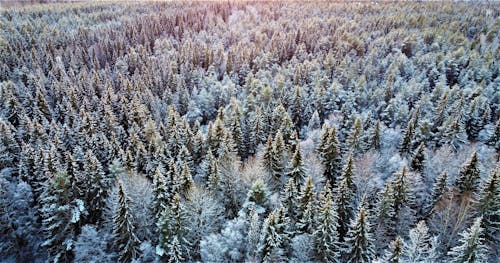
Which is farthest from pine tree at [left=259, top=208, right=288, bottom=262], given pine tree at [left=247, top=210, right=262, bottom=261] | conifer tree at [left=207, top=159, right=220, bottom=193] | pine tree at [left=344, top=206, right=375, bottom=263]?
conifer tree at [left=207, top=159, right=220, bottom=193]

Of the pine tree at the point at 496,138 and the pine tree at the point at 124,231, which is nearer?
the pine tree at the point at 124,231

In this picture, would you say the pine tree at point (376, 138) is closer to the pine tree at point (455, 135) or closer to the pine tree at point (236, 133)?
the pine tree at point (455, 135)

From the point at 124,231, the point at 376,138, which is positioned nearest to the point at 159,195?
the point at 124,231

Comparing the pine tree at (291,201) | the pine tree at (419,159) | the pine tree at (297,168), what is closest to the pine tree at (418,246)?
the pine tree at (291,201)

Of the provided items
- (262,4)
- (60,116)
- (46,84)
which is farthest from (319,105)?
(262,4)

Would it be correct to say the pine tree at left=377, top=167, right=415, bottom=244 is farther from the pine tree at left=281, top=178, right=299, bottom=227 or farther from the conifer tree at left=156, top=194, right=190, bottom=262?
the conifer tree at left=156, top=194, right=190, bottom=262

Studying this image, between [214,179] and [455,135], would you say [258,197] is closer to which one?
[214,179]
